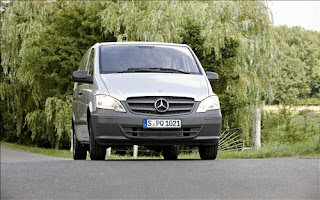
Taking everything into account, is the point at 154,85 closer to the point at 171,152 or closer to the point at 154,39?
the point at 171,152

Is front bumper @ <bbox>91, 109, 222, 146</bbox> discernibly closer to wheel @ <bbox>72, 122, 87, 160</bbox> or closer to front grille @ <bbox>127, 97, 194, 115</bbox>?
front grille @ <bbox>127, 97, 194, 115</bbox>

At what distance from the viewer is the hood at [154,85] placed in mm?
7012

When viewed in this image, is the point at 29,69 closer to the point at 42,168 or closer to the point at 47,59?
the point at 47,59

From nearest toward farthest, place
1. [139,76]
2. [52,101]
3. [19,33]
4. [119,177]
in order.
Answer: [119,177]
[139,76]
[52,101]
[19,33]

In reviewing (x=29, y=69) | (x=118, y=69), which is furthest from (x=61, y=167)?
(x=29, y=69)

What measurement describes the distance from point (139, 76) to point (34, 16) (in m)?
19.1

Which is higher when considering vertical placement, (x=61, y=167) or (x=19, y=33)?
(x=19, y=33)

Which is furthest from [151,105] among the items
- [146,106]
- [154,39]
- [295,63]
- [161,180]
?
[295,63]

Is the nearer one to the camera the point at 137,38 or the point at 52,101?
the point at 137,38

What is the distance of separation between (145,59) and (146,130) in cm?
126

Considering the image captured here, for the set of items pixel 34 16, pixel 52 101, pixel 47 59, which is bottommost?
pixel 52 101

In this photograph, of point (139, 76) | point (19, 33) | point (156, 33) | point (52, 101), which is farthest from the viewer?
point (19, 33)

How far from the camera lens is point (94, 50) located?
8.26m

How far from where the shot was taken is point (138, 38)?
20.8 meters
